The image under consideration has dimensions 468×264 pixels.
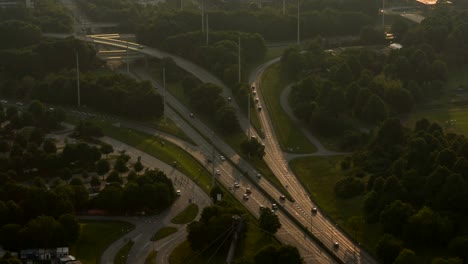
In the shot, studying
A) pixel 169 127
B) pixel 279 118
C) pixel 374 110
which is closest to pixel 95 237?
pixel 169 127

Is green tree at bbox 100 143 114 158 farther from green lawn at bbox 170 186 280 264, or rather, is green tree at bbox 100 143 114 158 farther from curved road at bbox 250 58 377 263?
green lawn at bbox 170 186 280 264

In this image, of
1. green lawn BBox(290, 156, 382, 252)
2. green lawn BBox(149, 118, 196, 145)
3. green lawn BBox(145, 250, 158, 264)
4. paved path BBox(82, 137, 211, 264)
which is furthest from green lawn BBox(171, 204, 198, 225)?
green lawn BBox(149, 118, 196, 145)

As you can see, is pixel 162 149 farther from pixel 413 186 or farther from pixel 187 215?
pixel 413 186

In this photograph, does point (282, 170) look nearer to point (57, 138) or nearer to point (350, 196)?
point (350, 196)

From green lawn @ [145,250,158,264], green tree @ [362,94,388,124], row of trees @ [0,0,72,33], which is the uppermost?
row of trees @ [0,0,72,33]

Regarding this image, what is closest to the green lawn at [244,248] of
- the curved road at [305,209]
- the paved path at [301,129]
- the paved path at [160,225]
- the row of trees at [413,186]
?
the paved path at [160,225]
